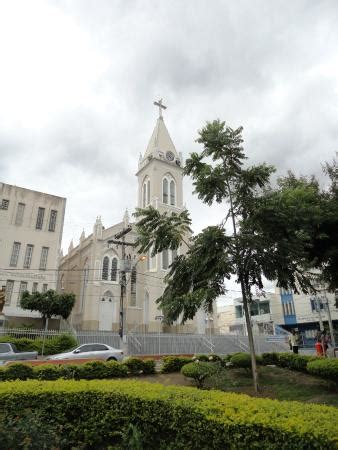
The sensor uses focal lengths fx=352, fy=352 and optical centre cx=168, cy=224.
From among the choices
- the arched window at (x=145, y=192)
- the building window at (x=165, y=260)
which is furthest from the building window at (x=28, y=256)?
the arched window at (x=145, y=192)

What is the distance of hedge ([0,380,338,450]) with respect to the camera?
452 centimetres

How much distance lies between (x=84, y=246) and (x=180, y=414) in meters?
34.4

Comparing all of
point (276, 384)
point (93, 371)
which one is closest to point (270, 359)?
point (276, 384)

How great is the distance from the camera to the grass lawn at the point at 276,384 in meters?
11.2

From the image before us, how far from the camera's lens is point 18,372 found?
38.3ft

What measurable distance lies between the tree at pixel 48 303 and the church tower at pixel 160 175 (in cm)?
1705

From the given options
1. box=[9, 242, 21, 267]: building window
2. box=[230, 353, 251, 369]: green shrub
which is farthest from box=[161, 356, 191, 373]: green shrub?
Answer: box=[9, 242, 21, 267]: building window

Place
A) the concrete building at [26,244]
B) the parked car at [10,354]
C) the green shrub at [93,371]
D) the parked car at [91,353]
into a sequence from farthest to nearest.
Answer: the concrete building at [26,244]
the parked car at [91,353]
the parked car at [10,354]
the green shrub at [93,371]

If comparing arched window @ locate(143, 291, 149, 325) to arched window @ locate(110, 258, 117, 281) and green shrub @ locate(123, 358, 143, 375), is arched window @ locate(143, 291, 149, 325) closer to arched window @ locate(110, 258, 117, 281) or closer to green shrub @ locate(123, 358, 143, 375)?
arched window @ locate(110, 258, 117, 281)

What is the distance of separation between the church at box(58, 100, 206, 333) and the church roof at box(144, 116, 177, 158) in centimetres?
64

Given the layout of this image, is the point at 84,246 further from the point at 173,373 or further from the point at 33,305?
the point at 173,373

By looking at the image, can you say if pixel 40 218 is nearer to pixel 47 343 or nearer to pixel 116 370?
pixel 47 343

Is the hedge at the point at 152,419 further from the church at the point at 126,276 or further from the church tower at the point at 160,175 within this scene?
the church tower at the point at 160,175

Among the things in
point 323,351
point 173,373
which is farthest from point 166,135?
point 173,373
